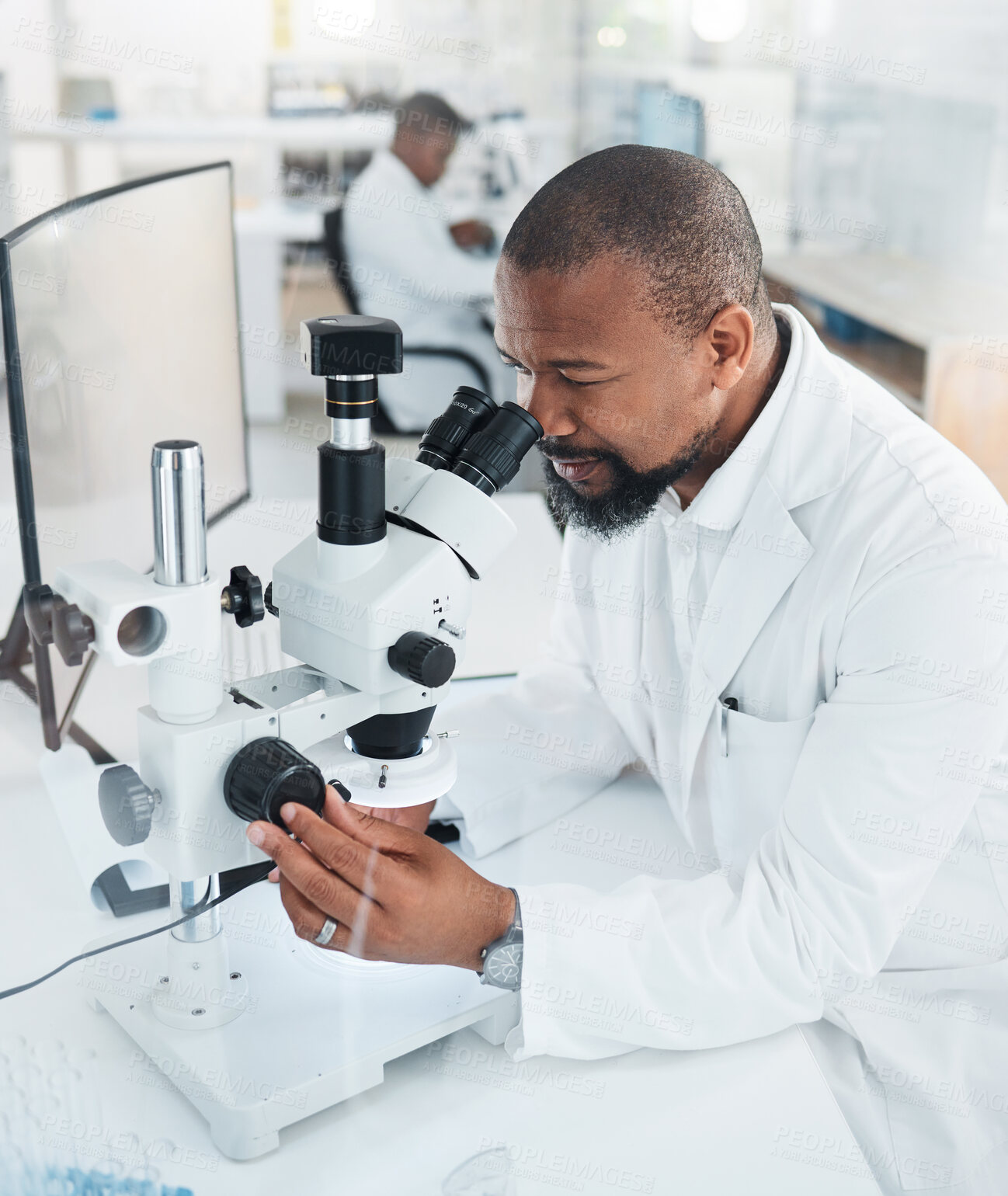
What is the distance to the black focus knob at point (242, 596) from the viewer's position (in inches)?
31.5

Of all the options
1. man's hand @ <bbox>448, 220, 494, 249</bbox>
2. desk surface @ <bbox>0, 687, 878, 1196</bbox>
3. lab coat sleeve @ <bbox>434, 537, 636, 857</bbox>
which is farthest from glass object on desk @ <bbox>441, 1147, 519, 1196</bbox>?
man's hand @ <bbox>448, 220, 494, 249</bbox>

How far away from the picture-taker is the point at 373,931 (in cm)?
81

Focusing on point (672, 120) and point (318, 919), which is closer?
point (318, 919)

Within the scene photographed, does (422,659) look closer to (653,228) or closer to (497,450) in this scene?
(497,450)

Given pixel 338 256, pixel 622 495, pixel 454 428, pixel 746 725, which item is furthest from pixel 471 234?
pixel 454 428

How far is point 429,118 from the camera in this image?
4375 millimetres

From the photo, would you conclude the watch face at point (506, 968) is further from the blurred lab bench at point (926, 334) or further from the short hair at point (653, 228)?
the blurred lab bench at point (926, 334)

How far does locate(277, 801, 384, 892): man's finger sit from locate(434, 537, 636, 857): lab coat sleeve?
337 mm

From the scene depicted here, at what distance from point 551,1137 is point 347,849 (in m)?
0.26

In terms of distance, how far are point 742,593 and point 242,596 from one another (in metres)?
0.56

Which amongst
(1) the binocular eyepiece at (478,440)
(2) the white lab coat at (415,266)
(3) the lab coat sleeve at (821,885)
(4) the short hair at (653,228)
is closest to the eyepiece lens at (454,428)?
(1) the binocular eyepiece at (478,440)

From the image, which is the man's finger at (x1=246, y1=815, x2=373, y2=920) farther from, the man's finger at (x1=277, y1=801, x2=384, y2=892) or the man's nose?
the man's nose

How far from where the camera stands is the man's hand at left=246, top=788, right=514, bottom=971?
0.78 m

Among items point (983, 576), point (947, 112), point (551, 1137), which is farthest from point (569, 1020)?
point (947, 112)
